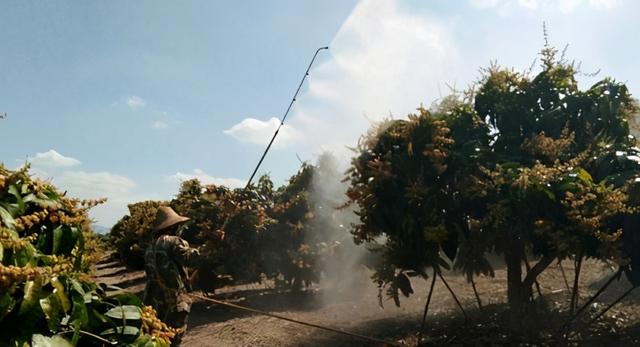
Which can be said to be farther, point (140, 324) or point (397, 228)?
point (397, 228)

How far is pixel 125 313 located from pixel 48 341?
403 millimetres

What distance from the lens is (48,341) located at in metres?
2.09

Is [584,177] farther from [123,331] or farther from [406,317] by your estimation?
[123,331]

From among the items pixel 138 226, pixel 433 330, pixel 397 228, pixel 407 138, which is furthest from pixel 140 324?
pixel 138 226

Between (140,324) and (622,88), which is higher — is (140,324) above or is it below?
below

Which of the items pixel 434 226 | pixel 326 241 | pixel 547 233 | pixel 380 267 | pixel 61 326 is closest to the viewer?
pixel 61 326

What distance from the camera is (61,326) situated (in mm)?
2238

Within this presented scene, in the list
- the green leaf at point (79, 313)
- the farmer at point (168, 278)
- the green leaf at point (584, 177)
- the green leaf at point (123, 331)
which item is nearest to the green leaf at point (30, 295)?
the green leaf at point (79, 313)

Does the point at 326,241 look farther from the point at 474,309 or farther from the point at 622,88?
the point at 622,88

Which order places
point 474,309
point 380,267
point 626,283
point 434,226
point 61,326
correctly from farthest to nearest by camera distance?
1. point 626,283
2. point 474,309
3. point 380,267
4. point 434,226
5. point 61,326

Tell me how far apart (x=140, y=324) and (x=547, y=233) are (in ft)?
18.6

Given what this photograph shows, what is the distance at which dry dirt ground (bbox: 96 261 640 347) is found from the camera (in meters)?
8.09

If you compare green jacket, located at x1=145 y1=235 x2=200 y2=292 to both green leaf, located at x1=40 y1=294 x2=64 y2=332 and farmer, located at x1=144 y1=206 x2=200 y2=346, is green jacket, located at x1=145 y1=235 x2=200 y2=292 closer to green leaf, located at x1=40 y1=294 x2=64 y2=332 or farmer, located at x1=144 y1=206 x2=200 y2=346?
farmer, located at x1=144 y1=206 x2=200 y2=346

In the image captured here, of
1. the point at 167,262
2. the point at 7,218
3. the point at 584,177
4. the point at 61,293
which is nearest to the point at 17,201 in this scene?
the point at 7,218
